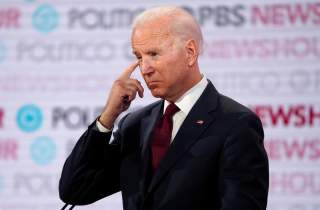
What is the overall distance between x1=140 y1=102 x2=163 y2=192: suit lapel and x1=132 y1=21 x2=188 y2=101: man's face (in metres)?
0.14

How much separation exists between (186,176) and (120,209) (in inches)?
81.4

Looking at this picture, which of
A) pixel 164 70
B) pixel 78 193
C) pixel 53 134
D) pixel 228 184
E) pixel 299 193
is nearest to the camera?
pixel 228 184

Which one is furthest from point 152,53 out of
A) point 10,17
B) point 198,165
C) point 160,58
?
point 10,17

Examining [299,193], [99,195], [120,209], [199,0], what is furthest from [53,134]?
[99,195]

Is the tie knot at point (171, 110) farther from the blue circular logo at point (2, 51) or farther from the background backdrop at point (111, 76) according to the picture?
the blue circular logo at point (2, 51)

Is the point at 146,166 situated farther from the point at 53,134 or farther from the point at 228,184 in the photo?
the point at 53,134

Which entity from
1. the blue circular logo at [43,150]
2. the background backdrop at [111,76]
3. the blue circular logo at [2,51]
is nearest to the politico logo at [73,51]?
the background backdrop at [111,76]

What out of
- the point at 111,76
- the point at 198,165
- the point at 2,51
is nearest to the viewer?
the point at 198,165

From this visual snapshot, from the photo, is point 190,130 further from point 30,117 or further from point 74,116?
point 30,117

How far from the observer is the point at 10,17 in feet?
12.7

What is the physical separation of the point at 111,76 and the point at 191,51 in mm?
1979

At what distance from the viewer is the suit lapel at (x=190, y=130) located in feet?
5.51

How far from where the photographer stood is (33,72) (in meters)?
3.79

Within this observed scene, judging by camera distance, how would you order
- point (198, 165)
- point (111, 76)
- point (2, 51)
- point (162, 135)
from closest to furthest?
point (198, 165)
point (162, 135)
point (111, 76)
point (2, 51)
